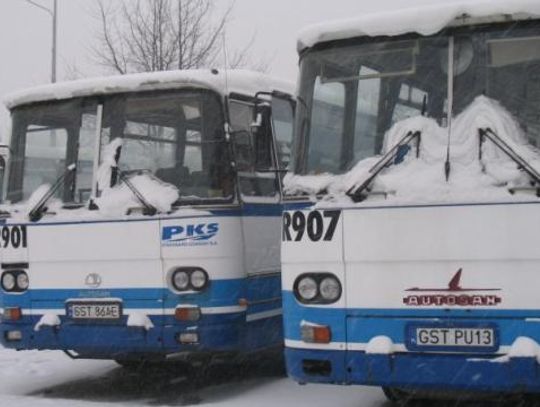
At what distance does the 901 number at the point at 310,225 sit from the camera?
6398 mm

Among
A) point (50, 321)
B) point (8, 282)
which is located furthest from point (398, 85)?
point (8, 282)

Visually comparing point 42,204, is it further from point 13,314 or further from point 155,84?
point 155,84

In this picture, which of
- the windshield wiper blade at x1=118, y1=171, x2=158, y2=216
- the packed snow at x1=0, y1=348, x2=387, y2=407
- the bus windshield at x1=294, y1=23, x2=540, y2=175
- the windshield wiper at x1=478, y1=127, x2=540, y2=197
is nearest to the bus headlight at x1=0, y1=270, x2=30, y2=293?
the packed snow at x1=0, y1=348, x2=387, y2=407

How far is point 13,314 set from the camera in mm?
8688

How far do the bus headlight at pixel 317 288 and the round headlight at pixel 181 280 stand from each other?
1742 mm

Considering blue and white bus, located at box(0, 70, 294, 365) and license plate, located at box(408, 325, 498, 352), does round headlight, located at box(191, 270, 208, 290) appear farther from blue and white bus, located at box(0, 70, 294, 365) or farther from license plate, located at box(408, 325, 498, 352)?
license plate, located at box(408, 325, 498, 352)

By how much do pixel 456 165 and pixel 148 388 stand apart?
451cm

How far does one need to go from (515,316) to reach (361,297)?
3.48ft

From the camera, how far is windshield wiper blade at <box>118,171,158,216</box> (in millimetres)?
8078

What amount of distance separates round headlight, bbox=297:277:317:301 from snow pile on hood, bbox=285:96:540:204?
2.02 feet

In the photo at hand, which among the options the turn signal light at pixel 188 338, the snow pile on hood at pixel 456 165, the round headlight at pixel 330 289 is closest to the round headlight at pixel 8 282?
the turn signal light at pixel 188 338

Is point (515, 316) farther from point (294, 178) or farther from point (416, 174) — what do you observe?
point (294, 178)

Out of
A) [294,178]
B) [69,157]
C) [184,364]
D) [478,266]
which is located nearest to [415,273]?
[478,266]

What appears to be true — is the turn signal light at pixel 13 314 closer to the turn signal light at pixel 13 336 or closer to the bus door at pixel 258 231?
the turn signal light at pixel 13 336
